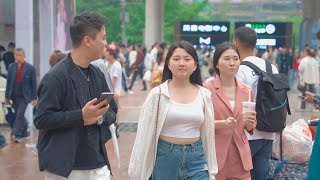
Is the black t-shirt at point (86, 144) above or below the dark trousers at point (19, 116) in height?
above

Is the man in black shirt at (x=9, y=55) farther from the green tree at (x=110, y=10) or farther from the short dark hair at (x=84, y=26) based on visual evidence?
the green tree at (x=110, y=10)

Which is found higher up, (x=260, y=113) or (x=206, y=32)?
(x=206, y=32)

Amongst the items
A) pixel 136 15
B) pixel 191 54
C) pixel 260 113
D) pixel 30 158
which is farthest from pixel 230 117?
pixel 136 15

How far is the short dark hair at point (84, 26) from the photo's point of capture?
5090mm

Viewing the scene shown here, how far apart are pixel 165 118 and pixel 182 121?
0.41 feet

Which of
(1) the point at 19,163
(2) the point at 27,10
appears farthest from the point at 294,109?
(1) the point at 19,163

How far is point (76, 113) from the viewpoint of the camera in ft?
16.1

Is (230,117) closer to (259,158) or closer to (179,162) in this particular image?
(179,162)

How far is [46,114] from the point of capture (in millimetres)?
4953

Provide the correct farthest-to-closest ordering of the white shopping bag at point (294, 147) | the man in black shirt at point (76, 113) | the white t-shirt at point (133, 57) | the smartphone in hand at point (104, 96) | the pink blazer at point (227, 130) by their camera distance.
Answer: the white t-shirt at point (133, 57) < the white shopping bag at point (294, 147) < the pink blazer at point (227, 130) < the man in black shirt at point (76, 113) < the smartphone in hand at point (104, 96)

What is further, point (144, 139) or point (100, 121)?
point (144, 139)

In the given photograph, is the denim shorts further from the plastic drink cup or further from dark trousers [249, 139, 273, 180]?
dark trousers [249, 139, 273, 180]

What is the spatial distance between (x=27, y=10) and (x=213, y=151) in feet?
31.1

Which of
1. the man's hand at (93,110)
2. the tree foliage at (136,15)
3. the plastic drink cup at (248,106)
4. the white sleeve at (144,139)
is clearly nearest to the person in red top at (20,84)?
the plastic drink cup at (248,106)
